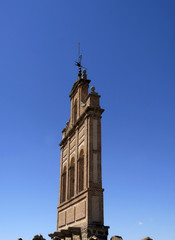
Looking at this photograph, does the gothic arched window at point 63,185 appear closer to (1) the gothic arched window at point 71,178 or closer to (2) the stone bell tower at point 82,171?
(2) the stone bell tower at point 82,171

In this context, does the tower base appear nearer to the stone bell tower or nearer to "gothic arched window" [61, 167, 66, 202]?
the stone bell tower

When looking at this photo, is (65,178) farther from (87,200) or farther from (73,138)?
(87,200)

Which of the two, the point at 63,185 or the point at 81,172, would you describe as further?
the point at 63,185

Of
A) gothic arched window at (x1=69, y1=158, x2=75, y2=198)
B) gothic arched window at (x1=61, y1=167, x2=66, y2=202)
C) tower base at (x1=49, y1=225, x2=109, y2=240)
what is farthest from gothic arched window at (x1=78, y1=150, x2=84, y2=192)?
gothic arched window at (x1=61, y1=167, x2=66, y2=202)

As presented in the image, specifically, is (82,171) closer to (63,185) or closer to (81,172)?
(81,172)

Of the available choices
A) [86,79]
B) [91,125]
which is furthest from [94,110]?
[86,79]

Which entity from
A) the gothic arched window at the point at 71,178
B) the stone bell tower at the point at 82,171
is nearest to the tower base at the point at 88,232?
the stone bell tower at the point at 82,171

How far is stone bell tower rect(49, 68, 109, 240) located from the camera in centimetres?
1750

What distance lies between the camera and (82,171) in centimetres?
2105

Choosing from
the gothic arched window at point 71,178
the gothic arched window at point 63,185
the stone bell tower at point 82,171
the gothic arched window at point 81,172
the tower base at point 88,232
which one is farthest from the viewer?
the gothic arched window at point 63,185

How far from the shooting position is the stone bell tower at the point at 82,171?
1750 centimetres

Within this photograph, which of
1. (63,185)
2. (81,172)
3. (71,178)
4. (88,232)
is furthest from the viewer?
(63,185)

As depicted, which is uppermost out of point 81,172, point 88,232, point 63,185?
point 81,172

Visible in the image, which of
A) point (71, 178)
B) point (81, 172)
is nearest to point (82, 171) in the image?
point (81, 172)
